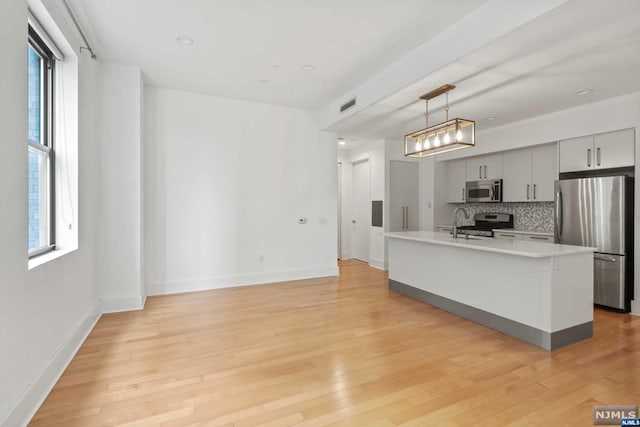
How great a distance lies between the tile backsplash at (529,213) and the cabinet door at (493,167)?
0.62 m

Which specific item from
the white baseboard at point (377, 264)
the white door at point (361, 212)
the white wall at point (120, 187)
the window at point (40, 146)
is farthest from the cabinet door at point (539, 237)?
the window at point (40, 146)

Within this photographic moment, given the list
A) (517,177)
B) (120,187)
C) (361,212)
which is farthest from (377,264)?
(120,187)

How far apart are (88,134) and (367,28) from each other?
125 inches

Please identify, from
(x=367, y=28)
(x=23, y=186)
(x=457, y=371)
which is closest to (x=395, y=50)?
(x=367, y=28)

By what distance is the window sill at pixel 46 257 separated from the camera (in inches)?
88.2

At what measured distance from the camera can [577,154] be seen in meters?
4.48

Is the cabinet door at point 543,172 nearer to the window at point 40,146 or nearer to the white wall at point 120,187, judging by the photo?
the white wall at point 120,187

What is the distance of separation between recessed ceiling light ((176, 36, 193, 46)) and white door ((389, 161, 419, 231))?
14.4 ft

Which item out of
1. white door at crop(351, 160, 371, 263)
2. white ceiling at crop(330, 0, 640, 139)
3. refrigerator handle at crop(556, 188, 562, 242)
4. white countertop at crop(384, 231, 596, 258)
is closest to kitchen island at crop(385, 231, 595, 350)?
white countertop at crop(384, 231, 596, 258)

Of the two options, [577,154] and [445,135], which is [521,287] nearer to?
[445,135]

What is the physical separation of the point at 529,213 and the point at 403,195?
7.39 ft

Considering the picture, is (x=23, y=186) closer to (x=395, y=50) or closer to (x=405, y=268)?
(x=395, y=50)

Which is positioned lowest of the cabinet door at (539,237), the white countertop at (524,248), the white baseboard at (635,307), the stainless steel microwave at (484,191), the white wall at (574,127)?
the white baseboard at (635,307)

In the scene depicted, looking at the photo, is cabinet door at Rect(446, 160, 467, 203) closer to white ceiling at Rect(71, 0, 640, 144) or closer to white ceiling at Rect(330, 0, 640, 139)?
white ceiling at Rect(330, 0, 640, 139)
